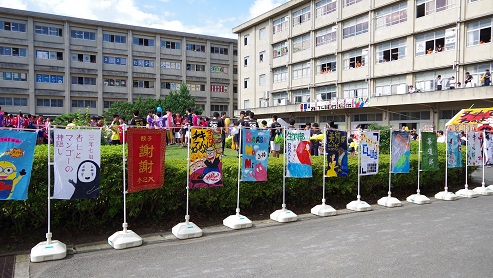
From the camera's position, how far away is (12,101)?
42562 millimetres

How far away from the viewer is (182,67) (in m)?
52.9

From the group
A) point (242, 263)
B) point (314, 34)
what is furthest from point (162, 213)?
point (314, 34)

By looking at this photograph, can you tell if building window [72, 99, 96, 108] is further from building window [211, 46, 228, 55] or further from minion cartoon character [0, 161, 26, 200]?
minion cartoon character [0, 161, 26, 200]

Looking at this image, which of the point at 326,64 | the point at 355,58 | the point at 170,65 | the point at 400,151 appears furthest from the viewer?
the point at 170,65

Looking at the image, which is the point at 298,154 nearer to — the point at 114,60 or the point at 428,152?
the point at 428,152

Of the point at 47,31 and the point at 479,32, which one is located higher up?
the point at 47,31

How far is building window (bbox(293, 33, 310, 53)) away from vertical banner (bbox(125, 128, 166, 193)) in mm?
37321

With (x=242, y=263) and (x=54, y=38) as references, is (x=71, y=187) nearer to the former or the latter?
(x=242, y=263)

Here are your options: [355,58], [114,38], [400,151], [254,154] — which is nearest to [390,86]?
[355,58]

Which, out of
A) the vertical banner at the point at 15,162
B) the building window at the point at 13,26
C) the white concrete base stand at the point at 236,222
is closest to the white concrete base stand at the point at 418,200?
the white concrete base stand at the point at 236,222

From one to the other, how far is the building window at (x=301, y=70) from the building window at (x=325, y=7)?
5651mm

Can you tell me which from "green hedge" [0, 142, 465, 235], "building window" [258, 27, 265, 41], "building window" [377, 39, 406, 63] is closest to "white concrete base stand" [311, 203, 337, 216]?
"green hedge" [0, 142, 465, 235]

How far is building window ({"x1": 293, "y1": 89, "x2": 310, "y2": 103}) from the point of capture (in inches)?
1658

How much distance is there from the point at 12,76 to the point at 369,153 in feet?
149
